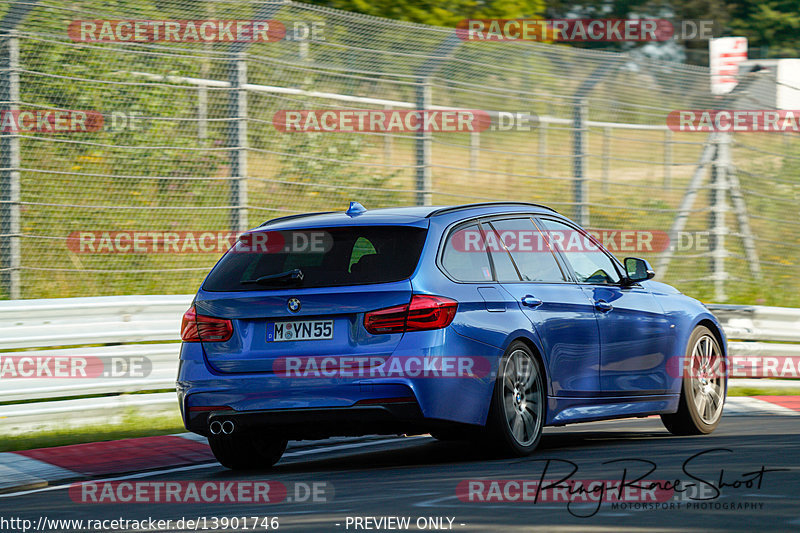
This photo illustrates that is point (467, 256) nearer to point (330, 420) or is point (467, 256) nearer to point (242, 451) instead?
point (330, 420)

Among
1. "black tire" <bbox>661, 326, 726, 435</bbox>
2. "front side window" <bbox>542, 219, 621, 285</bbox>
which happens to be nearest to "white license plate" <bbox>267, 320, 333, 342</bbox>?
"front side window" <bbox>542, 219, 621, 285</bbox>

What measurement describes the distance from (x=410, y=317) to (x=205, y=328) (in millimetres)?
1319

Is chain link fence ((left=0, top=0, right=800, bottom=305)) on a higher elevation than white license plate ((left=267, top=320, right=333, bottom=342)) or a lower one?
higher

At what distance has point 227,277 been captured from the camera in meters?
8.18

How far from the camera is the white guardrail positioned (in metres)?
10.5

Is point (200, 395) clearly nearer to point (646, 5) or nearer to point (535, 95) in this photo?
point (535, 95)

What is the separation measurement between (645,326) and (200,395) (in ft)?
10.7

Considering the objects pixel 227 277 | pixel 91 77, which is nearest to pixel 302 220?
pixel 227 277

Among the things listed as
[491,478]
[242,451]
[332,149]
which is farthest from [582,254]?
[332,149]

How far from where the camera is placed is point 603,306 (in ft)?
29.7

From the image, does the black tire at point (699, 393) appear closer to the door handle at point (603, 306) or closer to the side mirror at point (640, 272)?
the side mirror at point (640, 272)

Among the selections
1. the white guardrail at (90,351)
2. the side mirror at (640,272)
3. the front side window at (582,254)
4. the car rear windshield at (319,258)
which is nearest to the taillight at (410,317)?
the car rear windshield at (319,258)

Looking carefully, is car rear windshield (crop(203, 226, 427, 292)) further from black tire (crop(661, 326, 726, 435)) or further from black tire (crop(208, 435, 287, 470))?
black tire (crop(661, 326, 726, 435))

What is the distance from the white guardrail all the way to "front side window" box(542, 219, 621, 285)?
379 centimetres
